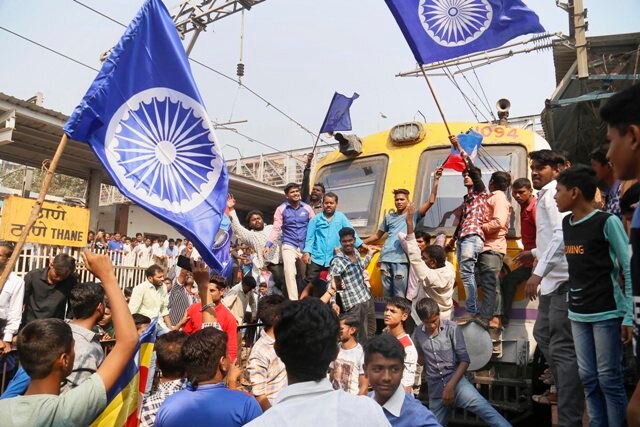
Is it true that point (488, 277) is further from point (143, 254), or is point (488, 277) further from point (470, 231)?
point (143, 254)

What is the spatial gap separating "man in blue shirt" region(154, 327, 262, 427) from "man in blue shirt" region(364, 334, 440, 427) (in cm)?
63

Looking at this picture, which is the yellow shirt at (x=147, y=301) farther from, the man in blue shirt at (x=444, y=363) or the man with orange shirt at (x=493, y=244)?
the man with orange shirt at (x=493, y=244)

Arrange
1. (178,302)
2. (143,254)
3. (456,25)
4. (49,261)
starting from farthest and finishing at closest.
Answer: (143,254), (178,302), (49,261), (456,25)

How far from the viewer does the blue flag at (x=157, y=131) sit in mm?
3475

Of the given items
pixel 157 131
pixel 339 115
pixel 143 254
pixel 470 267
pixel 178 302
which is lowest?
pixel 178 302

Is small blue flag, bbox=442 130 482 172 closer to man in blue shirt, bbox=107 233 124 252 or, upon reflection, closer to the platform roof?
the platform roof

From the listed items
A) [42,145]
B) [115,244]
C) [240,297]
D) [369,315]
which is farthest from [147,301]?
[115,244]

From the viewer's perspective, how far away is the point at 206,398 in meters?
2.51

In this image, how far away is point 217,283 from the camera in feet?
17.8

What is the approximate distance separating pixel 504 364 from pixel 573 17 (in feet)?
14.6

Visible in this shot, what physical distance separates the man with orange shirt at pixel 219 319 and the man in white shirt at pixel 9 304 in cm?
169

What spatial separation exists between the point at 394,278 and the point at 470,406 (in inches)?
62.2

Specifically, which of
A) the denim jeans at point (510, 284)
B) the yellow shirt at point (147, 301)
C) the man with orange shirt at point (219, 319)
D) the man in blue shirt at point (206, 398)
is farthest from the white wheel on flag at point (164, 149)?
the yellow shirt at point (147, 301)

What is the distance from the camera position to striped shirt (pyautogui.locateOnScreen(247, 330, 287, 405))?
382 centimetres
